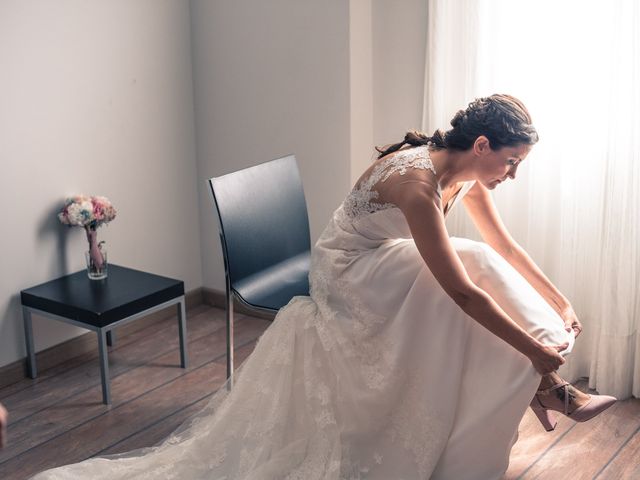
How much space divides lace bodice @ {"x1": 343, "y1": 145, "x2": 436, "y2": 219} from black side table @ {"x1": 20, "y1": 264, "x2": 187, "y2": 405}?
964 mm

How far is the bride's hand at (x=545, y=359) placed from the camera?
7.52 feet

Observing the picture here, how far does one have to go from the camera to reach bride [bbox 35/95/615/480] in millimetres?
2379

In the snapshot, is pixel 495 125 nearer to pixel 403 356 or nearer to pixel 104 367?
pixel 403 356

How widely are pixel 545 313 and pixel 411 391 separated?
42 cm

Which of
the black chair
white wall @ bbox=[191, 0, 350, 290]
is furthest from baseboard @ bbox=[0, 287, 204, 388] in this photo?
the black chair

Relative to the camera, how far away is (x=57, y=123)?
3279mm

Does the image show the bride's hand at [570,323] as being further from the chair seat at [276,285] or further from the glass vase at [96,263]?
the glass vase at [96,263]

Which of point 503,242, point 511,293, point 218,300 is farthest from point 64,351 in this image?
point 511,293

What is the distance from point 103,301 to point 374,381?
1114mm

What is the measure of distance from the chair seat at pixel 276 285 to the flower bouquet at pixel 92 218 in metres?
0.71

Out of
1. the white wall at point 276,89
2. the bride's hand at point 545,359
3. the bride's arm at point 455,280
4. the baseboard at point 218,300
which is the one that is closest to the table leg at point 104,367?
the baseboard at point 218,300

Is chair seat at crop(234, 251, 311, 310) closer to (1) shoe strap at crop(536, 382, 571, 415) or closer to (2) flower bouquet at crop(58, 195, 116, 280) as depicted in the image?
(2) flower bouquet at crop(58, 195, 116, 280)

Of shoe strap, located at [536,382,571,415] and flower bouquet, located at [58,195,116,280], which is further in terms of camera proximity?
flower bouquet, located at [58,195,116,280]

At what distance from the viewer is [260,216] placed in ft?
9.83
